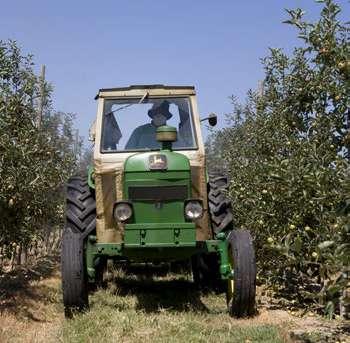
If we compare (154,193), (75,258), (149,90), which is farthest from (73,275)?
(149,90)

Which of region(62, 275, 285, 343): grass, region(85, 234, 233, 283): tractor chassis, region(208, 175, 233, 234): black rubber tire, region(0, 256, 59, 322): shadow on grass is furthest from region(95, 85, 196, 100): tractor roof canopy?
region(0, 256, 59, 322): shadow on grass

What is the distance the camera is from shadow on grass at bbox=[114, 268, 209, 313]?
21.8ft

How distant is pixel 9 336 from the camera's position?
5395mm

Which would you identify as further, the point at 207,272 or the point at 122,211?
the point at 207,272

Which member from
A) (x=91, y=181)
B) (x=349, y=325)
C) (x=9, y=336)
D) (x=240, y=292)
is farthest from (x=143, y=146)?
(x=349, y=325)

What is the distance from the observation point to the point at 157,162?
248 inches

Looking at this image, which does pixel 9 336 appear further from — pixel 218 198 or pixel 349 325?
pixel 349 325

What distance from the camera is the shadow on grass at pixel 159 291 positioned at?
6.63 meters

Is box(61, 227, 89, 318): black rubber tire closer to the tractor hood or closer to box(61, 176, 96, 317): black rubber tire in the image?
box(61, 176, 96, 317): black rubber tire

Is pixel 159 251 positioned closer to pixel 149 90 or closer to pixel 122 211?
pixel 122 211

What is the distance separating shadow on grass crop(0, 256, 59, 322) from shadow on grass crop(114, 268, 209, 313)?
1.10 m

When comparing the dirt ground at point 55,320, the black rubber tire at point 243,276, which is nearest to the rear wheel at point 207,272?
the dirt ground at point 55,320

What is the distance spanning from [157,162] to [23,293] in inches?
118

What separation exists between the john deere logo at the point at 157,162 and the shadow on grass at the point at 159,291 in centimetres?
166
